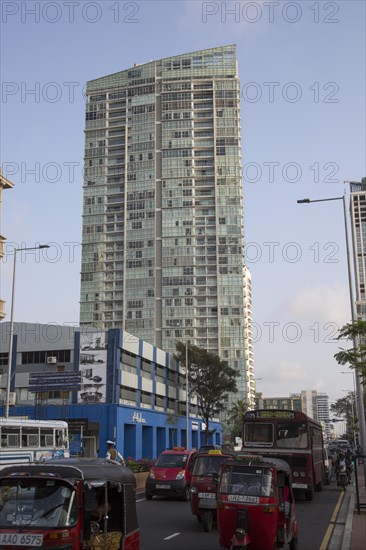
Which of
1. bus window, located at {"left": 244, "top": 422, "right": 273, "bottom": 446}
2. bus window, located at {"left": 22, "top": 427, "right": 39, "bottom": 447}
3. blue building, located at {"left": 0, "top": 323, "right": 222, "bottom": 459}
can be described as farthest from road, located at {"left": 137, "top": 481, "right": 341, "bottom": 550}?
blue building, located at {"left": 0, "top": 323, "right": 222, "bottom": 459}

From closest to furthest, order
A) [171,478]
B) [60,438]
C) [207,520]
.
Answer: [207,520], [171,478], [60,438]

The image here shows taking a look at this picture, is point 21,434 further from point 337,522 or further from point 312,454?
point 337,522

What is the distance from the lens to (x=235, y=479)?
1132 centimetres

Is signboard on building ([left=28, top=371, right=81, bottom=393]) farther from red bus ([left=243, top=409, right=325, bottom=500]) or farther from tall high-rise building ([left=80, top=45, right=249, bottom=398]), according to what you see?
tall high-rise building ([left=80, top=45, right=249, bottom=398])

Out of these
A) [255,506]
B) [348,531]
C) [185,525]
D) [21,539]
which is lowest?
[185,525]

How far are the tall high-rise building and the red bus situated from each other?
92.2 m

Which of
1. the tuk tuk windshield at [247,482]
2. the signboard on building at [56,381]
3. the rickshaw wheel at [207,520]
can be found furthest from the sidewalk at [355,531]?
the signboard on building at [56,381]

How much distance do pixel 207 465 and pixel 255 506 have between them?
5572 mm

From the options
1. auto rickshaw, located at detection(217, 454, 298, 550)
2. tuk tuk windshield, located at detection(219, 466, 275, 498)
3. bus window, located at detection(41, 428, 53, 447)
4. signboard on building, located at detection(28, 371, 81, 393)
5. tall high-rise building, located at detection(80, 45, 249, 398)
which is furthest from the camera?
tall high-rise building, located at detection(80, 45, 249, 398)

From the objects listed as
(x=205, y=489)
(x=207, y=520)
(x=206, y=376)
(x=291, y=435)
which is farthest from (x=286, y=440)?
(x=206, y=376)

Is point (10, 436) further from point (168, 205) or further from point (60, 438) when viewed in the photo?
point (168, 205)

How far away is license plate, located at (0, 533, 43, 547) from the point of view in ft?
23.9

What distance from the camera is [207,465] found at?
16.1 metres

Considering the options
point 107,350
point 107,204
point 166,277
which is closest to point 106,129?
point 107,204
